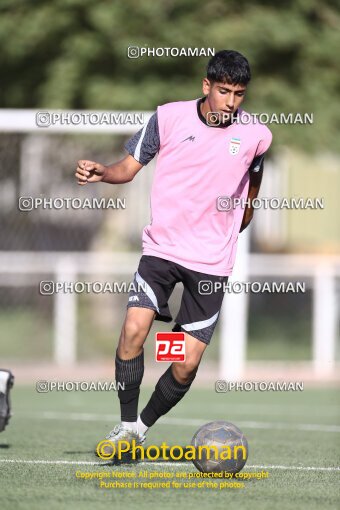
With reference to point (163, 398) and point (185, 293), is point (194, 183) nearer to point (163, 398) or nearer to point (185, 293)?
point (185, 293)

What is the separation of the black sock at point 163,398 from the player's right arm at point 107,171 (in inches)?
45.7

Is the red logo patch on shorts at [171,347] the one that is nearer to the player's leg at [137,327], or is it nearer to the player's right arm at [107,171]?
the player's leg at [137,327]

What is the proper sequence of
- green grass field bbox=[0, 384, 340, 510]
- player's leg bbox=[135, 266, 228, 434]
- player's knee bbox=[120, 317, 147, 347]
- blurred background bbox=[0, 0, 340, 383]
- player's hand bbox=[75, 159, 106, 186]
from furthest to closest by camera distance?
blurred background bbox=[0, 0, 340, 383]
player's leg bbox=[135, 266, 228, 434]
player's knee bbox=[120, 317, 147, 347]
player's hand bbox=[75, 159, 106, 186]
green grass field bbox=[0, 384, 340, 510]

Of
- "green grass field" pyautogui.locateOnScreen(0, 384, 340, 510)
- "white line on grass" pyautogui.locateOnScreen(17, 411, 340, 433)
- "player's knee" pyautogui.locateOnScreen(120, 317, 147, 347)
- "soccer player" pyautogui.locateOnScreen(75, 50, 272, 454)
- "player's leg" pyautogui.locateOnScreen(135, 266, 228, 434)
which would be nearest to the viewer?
"green grass field" pyautogui.locateOnScreen(0, 384, 340, 510)

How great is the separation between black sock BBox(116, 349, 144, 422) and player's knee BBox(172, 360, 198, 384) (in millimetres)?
252

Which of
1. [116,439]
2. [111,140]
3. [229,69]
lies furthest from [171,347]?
[111,140]

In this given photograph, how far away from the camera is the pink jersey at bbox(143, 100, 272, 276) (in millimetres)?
6902

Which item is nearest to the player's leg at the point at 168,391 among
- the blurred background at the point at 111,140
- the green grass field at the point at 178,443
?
the green grass field at the point at 178,443

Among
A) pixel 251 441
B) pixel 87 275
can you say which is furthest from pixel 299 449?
pixel 87 275

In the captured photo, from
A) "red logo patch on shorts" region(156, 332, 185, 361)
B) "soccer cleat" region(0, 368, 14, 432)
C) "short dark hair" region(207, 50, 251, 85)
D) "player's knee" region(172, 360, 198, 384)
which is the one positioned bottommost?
"soccer cleat" region(0, 368, 14, 432)

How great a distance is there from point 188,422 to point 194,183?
153 inches

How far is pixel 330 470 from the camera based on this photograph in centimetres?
690

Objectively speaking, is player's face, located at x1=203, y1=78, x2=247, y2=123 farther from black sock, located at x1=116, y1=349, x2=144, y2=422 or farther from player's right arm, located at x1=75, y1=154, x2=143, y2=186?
black sock, located at x1=116, y1=349, x2=144, y2=422

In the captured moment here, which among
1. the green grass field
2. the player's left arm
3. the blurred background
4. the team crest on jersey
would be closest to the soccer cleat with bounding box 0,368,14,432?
the green grass field
